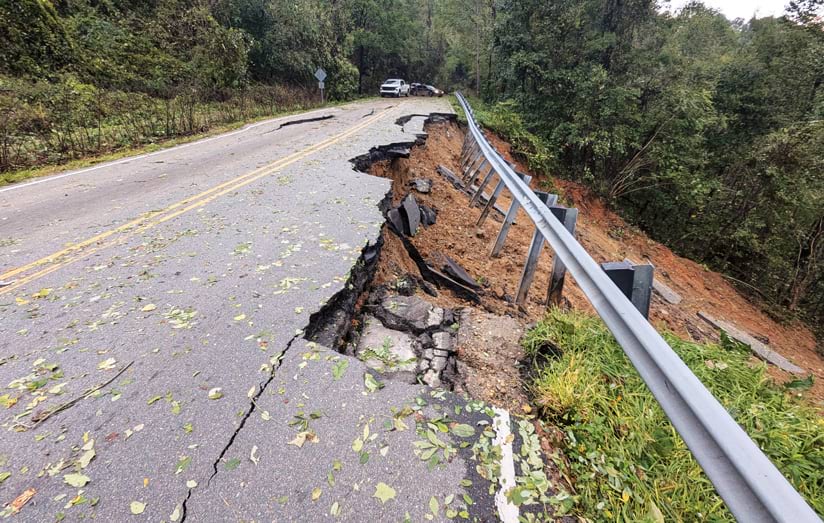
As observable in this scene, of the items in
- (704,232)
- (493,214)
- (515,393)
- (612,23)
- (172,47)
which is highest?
(612,23)

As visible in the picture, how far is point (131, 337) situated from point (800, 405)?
451cm

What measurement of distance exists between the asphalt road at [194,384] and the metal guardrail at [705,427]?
0.89 meters

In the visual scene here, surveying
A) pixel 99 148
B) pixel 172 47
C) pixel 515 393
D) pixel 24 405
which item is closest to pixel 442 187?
pixel 515 393

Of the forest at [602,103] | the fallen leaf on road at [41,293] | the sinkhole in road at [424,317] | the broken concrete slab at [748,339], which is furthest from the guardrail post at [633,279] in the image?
the forest at [602,103]

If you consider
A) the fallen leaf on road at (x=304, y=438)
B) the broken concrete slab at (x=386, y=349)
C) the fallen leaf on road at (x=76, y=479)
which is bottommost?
the broken concrete slab at (x=386, y=349)

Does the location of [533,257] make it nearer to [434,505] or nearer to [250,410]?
[434,505]

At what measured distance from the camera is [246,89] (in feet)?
65.2

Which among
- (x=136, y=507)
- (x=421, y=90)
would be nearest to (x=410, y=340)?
(x=136, y=507)

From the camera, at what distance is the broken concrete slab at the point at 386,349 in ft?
8.82

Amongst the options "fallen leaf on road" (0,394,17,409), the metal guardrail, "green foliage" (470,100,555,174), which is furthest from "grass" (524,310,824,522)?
"green foliage" (470,100,555,174)

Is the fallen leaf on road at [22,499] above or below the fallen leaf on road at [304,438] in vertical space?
below

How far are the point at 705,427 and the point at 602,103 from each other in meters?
16.5

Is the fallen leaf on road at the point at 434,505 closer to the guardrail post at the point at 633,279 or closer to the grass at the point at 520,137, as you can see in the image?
the guardrail post at the point at 633,279

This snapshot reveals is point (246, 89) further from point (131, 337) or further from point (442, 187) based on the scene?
point (131, 337)
